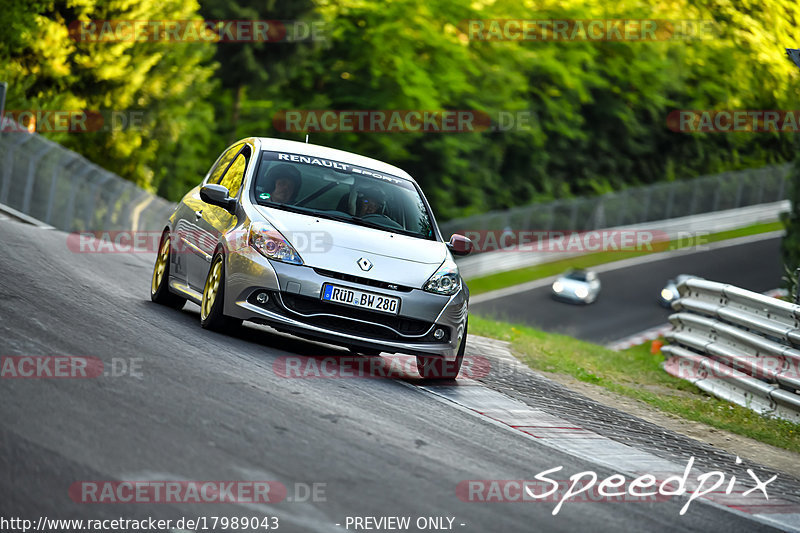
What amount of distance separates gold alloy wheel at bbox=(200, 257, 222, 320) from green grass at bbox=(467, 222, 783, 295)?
32163 millimetres

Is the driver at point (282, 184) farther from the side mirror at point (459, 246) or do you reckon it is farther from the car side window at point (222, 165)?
the side mirror at point (459, 246)

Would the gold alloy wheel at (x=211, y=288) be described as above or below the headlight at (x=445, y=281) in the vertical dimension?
below

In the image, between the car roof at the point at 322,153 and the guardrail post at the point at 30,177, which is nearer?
the car roof at the point at 322,153

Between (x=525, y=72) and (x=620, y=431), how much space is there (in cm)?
5481

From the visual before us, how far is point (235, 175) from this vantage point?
417 inches

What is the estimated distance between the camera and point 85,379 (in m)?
6.75

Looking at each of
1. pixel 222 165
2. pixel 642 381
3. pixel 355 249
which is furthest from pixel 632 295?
pixel 355 249

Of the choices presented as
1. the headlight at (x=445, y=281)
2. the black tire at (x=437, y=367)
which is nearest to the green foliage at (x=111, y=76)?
the black tire at (x=437, y=367)

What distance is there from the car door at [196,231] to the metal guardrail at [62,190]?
12.7 m

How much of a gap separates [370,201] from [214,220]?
4.59 ft

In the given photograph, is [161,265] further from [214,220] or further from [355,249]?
[355,249]

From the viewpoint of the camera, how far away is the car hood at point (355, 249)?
353 inches

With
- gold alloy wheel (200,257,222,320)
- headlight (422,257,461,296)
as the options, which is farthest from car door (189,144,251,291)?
headlight (422,257,461,296)

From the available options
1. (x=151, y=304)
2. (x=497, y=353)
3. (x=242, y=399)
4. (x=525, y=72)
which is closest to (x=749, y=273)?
(x=525, y=72)
